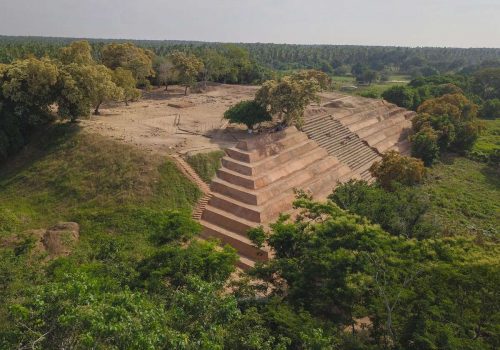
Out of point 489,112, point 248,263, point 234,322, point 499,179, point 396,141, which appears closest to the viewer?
point 234,322

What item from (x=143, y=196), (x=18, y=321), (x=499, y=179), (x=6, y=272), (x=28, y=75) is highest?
(x=28, y=75)

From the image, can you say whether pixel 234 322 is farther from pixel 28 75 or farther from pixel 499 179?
pixel 499 179

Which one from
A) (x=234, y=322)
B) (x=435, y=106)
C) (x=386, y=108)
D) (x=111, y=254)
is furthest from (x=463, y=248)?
(x=386, y=108)

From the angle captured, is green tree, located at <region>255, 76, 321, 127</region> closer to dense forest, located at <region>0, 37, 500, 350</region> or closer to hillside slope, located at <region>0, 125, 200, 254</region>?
dense forest, located at <region>0, 37, 500, 350</region>

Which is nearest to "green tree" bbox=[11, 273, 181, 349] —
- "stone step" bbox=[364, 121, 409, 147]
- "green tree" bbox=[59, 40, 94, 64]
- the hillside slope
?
the hillside slope

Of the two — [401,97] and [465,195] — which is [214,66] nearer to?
[401,97]

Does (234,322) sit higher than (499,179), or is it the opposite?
(234,322)

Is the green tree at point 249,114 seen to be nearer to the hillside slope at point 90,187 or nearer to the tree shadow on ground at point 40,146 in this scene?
the hillside slope at point 90,187
